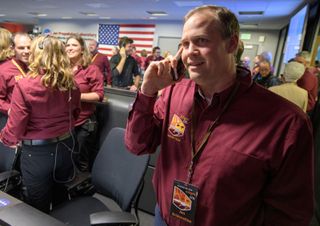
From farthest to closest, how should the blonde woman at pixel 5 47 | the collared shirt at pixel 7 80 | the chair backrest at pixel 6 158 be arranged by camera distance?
the blonde woman at pixel 5 47
the collared shirt at pixel 7 80
the chair backrest at pixel 6 158

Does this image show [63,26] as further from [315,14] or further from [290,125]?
[290,125]

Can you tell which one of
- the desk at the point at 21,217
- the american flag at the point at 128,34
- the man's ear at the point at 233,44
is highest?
the american flag at the point at 128,34

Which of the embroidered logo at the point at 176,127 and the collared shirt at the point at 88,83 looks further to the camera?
the collared shirt at the point at 88,83

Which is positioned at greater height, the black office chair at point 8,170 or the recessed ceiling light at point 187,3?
the recessed ceiling light at point 187,3

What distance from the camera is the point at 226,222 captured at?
896 millimetres

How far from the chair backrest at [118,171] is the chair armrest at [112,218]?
0.15 m

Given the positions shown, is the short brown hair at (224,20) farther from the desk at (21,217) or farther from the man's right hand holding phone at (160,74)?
the desk at (21,217)

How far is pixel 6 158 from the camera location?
1770mm

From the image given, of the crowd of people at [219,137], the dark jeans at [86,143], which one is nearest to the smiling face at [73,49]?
the dark jeans at [86,143]

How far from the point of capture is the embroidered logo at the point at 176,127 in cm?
99

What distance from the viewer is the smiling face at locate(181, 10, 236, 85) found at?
836 mm

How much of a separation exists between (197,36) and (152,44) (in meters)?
10.0

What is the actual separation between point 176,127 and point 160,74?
0.22 meters

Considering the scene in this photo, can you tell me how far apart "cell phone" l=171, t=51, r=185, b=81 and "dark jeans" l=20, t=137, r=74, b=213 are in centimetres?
105
